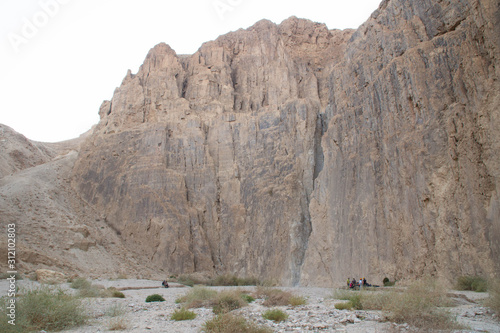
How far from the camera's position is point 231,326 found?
8812 mm

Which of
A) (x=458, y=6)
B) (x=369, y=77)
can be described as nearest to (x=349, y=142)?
(x=369, y=77)

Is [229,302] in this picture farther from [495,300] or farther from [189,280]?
[189,280]

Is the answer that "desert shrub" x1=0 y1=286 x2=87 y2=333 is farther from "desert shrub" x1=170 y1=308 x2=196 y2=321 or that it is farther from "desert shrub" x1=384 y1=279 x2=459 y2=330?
"desert shrub" x1=384 y1=279 x2=459 y2=330

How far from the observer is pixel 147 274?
4078 cm

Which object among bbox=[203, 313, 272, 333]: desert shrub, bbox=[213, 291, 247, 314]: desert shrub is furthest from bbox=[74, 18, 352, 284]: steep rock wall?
bbox=[203, 313, 272, 333]: desert shrub

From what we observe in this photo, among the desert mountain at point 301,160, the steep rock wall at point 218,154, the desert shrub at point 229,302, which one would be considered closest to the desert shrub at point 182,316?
the desert shrub at point 229,302

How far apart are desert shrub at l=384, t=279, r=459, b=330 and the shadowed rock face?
10.1 metres

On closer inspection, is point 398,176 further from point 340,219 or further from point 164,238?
point 164,238

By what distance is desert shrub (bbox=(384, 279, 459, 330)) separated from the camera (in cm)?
907

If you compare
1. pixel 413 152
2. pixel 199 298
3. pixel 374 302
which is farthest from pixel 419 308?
pixel 413 152

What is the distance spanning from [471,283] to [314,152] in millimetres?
26116

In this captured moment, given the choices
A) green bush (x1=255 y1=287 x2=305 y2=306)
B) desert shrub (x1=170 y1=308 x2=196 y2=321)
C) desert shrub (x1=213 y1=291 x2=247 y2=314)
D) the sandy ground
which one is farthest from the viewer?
green bush (x1=255 y1=287 x2=305 y2=306)

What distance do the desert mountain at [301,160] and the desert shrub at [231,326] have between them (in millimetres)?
15473

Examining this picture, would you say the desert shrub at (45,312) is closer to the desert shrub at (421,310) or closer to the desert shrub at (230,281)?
the desert shrub at (421,310)
